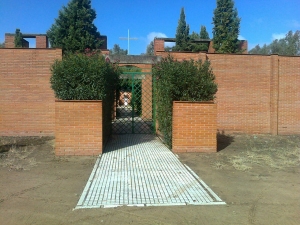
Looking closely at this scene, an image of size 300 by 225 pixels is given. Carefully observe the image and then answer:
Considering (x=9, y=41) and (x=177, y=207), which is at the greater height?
(x=9, y=41)

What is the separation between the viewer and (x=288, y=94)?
13.4 metres

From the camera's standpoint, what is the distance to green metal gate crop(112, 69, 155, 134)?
41.3 feet

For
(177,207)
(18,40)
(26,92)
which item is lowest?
(177,207)

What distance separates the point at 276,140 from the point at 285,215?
315 inches

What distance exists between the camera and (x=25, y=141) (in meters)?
11.0

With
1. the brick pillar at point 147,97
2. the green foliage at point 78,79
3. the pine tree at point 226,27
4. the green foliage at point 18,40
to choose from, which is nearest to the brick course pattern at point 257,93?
the brick pillar at point 147,97

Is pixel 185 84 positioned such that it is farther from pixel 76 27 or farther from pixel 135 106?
pixel 76 27

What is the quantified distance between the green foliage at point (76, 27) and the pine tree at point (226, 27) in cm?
1236

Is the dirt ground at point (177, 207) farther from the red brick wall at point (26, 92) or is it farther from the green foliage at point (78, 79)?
the red brick wall at point (26, 92)

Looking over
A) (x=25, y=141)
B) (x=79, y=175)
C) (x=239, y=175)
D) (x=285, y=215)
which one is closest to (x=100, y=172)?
(x=79, y=175)

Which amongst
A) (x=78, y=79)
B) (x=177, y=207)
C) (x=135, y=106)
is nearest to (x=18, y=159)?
(x=78, y=79)

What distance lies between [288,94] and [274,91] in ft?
2.39

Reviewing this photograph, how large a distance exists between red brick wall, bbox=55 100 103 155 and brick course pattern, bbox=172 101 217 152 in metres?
2.12

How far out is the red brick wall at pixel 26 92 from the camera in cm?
1190
